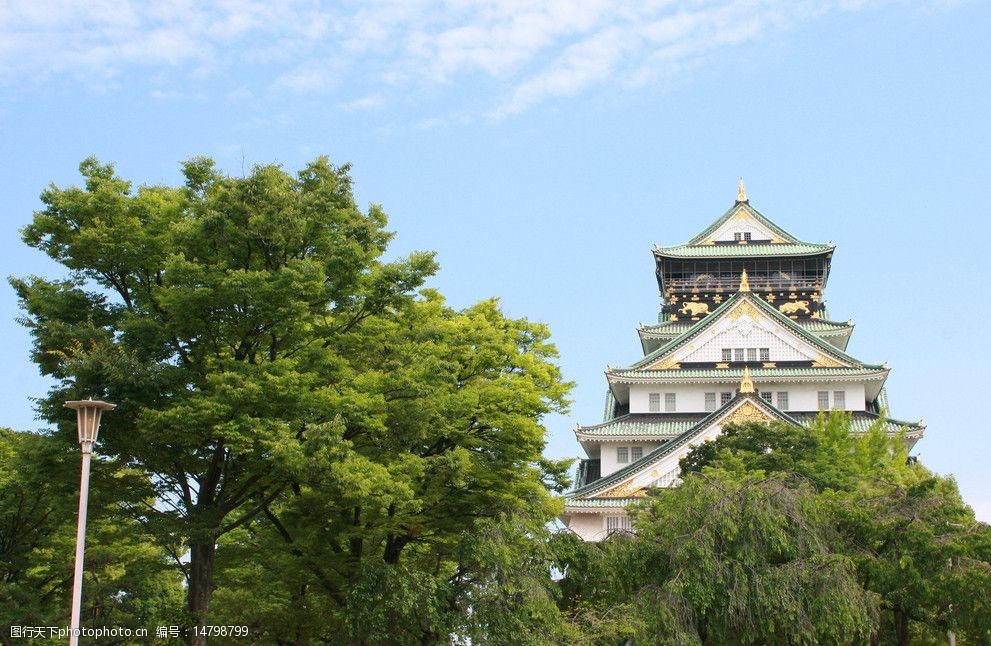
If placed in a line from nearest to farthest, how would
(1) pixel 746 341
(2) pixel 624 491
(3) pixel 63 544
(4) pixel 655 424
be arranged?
(3) pixel 63 544, (2) pixel 624 491, (4) pixel 655 424, (1) pixel 746 341

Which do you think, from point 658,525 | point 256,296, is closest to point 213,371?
point 256,296

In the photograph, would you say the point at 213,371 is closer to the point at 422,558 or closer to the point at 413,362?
the point at 413,362

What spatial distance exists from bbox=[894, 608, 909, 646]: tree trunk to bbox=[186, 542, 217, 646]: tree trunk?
1216cm

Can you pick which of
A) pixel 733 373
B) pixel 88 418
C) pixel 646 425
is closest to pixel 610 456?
pixel 646 425

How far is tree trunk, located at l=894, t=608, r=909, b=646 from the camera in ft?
77.5

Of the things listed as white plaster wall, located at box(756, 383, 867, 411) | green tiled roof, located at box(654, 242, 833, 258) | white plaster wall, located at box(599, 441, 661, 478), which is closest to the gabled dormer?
green tiled roof, located at box(654, 242, 833, 258)

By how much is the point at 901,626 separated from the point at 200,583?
12529mm

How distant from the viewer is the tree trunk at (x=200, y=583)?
22.0 m

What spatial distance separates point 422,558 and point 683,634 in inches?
298

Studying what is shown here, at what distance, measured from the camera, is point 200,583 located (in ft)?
73.6

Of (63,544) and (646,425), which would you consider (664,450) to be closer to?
(646,425)

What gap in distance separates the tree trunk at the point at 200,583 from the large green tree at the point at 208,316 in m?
0.04

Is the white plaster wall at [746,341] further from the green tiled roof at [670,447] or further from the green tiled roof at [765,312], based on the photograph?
the green tiled roof at [670,447]

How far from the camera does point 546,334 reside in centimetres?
2631
